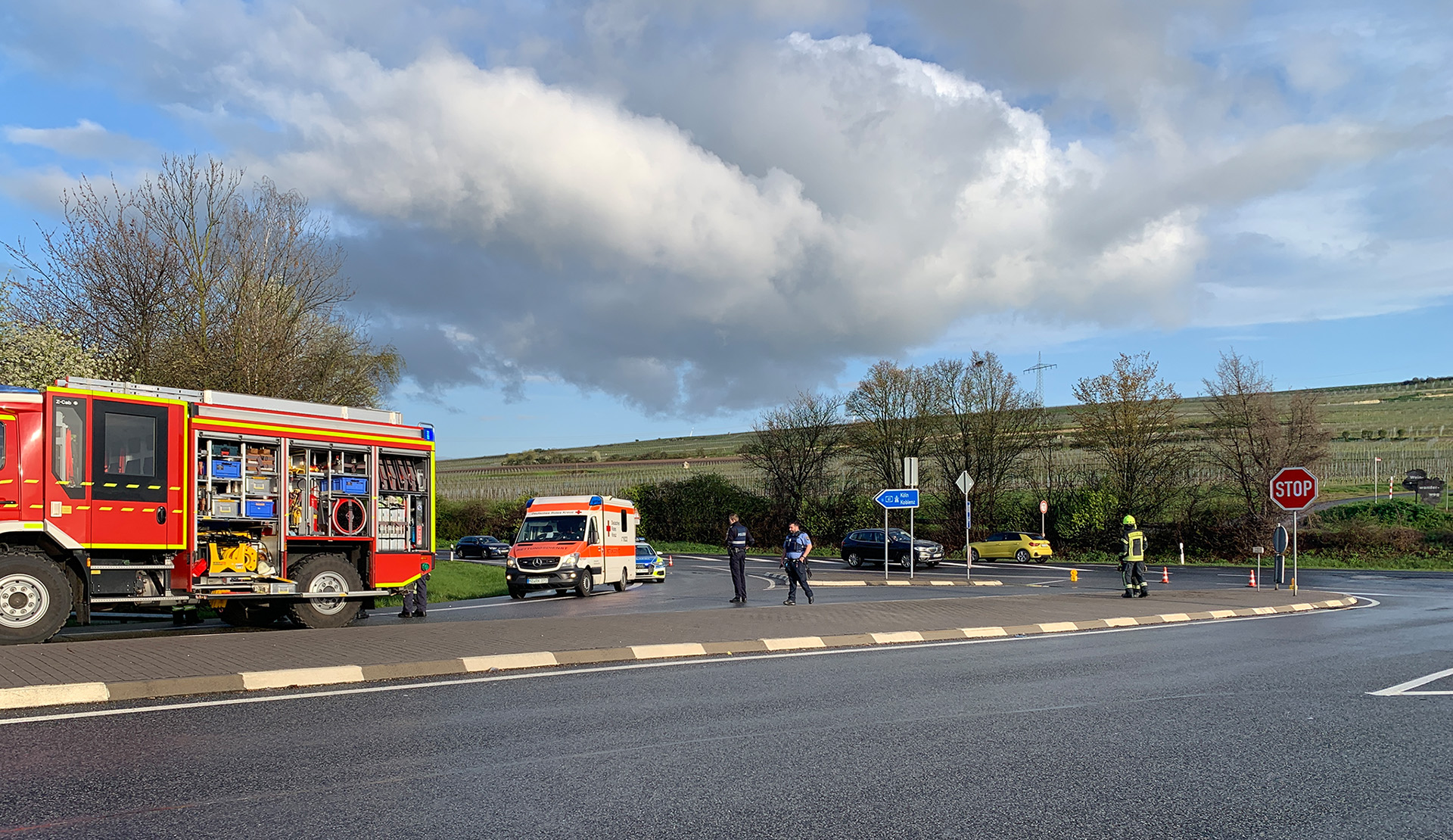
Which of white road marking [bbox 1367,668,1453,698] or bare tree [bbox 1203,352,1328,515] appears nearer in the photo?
white road marking [bbox 1367,668,1453,698]

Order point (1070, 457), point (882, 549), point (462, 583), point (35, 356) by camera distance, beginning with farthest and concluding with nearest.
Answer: point (1070, 457) → point (882, 549) → point (462, 583) → point (35, 356)

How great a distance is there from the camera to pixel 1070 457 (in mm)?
58312

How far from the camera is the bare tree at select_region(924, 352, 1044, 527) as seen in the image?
2272 inches

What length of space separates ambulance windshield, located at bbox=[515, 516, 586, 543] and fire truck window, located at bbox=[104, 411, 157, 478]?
1422 centimetres

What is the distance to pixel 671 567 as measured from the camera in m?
46.6

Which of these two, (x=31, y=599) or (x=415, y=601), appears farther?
(x=415, y=601)

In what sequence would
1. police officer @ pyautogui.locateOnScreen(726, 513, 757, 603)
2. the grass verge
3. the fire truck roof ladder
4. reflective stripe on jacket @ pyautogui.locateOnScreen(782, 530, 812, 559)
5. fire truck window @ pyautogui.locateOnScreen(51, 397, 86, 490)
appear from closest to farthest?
fire truck window @ pyautogui.locateOnScreen(51, 397, 86, 490) → the fire truck roof ladder → reflective stripe on jacket @ pyautogui.locateOnScreen(782, 530, 812, 559) → police officer @ pyautogui.locateOnScreen(726, 513, 757, 603) → the grass verge

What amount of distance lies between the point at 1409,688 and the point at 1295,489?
13939 millimetres

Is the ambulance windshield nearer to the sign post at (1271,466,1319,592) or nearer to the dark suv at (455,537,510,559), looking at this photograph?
the sign post at (1271,466,1319,592)

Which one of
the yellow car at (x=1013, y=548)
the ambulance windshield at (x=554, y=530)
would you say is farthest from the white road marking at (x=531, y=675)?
the yellow car at (x=1013, y=548)

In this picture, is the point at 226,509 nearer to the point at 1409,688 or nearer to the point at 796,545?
the point at 796,545

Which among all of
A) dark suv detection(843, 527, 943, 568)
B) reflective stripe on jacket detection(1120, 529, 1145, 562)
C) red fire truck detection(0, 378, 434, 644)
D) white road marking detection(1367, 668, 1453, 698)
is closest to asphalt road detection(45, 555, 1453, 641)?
dark suv detection(843, 527, 943, 568)

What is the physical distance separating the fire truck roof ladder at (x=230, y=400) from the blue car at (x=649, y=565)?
63.8ft

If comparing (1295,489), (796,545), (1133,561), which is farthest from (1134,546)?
(796,545)
